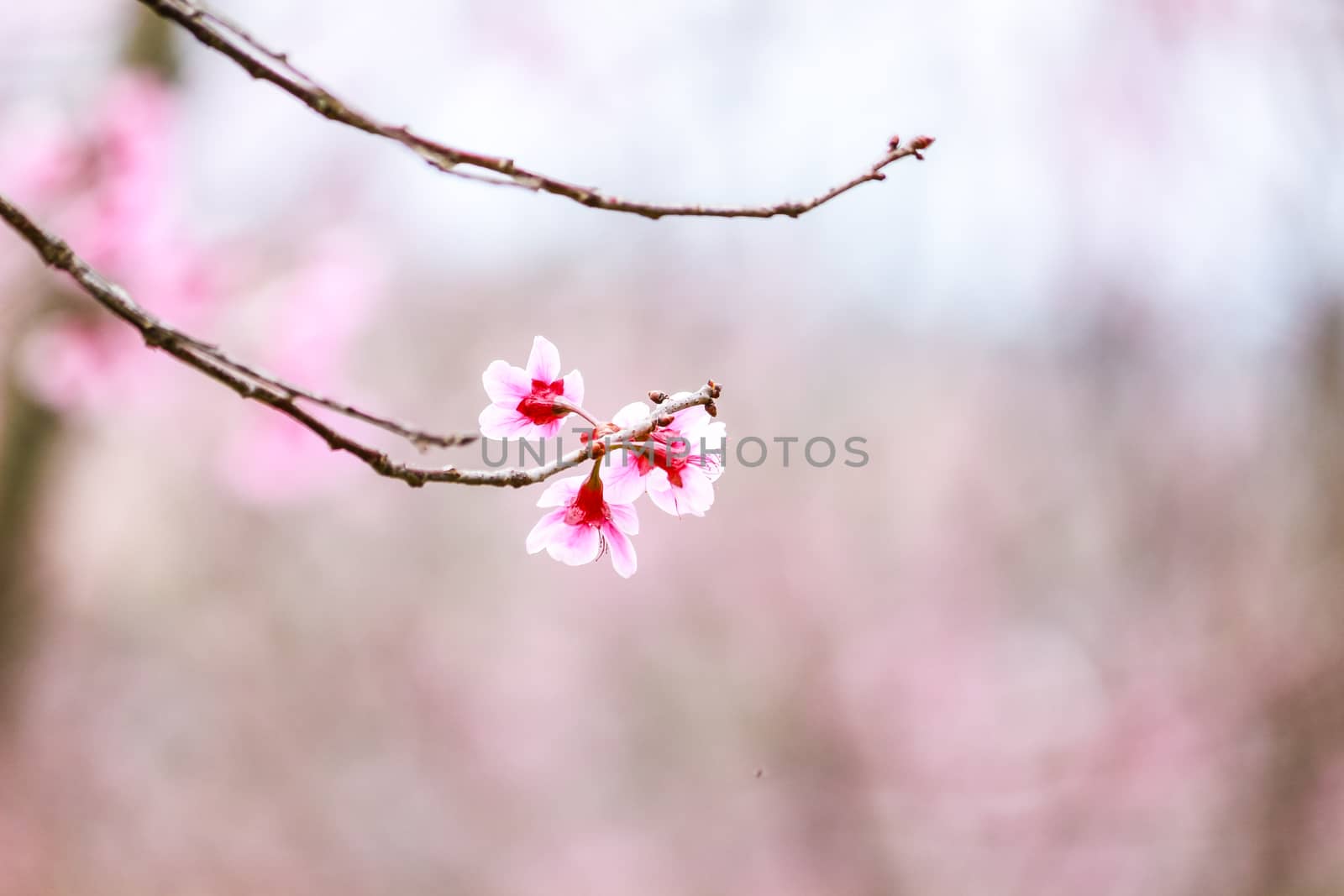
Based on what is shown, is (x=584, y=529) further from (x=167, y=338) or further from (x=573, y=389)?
(x=167, y=338)

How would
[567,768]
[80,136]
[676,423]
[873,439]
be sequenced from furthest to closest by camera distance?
1. [873,439]
2. [567,768]
3. [80,136]
4. [676,423]

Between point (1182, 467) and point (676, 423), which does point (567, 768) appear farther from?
point (676, 423)

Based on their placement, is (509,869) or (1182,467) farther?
(509,869)

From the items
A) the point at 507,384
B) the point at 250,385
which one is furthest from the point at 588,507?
the point at 250,385

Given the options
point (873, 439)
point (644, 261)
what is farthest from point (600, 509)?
point (873, 439)

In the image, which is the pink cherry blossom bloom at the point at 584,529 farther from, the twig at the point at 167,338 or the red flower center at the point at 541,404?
the twig at the point at 167,338

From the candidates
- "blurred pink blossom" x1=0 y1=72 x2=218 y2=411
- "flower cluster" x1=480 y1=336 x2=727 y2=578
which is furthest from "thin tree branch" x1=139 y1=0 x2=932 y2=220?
"blurred pink blossom" x1=0 y1=72 x2=218 y2=411

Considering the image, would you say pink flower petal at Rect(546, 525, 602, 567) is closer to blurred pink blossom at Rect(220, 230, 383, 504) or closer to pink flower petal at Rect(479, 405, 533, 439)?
pink flower petal at Rect(479, 405, 533, 439)

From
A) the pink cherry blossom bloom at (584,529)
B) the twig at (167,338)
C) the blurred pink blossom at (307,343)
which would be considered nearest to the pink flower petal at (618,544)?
the pink cherry blossom bloom at (584,529)
